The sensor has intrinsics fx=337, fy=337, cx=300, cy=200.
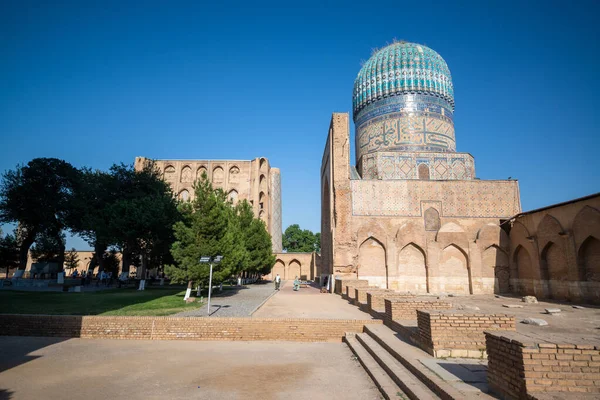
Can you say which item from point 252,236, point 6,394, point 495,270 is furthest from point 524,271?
point 6,394

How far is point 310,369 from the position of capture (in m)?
5.03

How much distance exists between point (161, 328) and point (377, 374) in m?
4.81

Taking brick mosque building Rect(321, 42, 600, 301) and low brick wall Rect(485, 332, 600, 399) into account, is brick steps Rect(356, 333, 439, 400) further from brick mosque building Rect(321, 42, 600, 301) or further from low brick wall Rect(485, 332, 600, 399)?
brick mosque building Rect(321, 42, 600, 301)

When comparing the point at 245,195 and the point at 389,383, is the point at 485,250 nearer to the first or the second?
the point at 389,383

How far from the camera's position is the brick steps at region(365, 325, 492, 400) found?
3158 mm

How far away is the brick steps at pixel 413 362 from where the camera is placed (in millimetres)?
3158

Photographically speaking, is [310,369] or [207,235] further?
[207,235]

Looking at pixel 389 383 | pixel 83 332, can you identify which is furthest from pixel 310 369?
pixel 83 332

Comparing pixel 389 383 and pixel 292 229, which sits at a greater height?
pixel 292 229

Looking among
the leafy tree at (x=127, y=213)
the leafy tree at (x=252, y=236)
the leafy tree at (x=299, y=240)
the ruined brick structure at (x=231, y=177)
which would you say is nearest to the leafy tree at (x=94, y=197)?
the leafy tree at (x=127, y=213)

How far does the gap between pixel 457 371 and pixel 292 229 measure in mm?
50658

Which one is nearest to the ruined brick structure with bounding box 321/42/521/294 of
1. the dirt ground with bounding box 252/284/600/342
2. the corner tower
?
the corner tower

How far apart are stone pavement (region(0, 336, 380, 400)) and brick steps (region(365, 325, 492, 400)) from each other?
1.82 feet

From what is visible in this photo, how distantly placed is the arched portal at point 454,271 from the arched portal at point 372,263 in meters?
3.61
